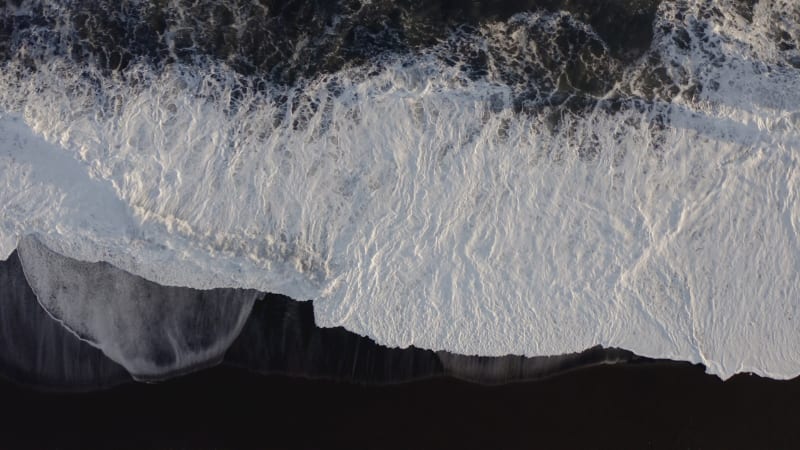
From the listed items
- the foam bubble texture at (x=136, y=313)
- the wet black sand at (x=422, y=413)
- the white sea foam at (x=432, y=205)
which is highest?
the white sea foam at (x=432, y=205)

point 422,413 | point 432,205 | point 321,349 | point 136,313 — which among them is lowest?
point 422,413

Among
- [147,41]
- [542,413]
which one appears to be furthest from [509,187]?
[147,41]

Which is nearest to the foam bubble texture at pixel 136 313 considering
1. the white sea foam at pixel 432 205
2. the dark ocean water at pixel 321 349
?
the dark ocean water at pixel 321 349

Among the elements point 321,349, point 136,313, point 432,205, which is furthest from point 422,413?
point 136,313

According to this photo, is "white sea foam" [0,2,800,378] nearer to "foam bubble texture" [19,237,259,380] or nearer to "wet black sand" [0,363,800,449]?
"foam bubble texture" [19,237,259,380]

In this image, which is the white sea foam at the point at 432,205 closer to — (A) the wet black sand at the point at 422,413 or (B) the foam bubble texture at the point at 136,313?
(B) the foam bubble texture at the point at 136,313

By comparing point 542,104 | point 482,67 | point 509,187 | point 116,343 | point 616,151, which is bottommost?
point 116,343

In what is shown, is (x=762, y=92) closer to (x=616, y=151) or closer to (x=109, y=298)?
(x=616, y=151)

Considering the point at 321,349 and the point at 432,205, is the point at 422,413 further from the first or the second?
the point at 432,205
